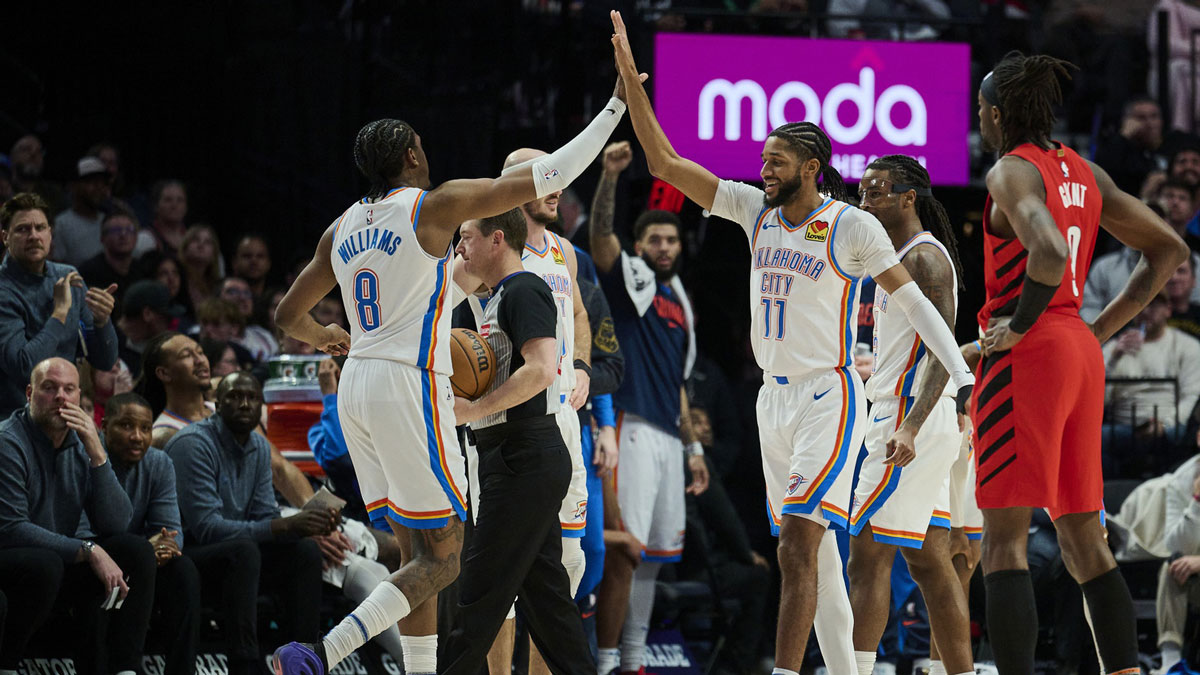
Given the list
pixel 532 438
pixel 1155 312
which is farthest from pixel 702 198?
pixel 1155 312

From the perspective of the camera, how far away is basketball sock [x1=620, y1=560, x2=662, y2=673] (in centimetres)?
786

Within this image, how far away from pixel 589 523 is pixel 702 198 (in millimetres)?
1959

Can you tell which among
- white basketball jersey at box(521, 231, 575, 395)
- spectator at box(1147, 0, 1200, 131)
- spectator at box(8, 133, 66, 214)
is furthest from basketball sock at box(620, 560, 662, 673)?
spectator at box(1147, 0, 1200, 131)

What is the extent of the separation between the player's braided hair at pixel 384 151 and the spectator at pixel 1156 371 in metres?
5.87

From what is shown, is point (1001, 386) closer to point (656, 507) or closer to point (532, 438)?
point (532, 438)

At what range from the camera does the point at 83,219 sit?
993 centimetres

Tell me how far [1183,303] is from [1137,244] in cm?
532

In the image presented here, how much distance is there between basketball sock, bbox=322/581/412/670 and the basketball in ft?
2.58

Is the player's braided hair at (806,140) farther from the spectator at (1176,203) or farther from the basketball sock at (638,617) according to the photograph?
the spectator at (1176,203)

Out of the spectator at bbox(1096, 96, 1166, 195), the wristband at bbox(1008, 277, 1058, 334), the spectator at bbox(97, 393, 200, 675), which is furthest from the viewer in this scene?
the spectator at bbox(1096, 96, 1166, 195)

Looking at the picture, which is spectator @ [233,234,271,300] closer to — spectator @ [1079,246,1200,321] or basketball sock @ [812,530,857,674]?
basketball sock @ [812,530,857,674]

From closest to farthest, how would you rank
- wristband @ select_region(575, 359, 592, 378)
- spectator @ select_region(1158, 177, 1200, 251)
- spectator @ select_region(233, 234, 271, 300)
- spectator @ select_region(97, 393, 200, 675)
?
wristband @ select_region(575, 359, 592, 378) < spectator @ select_region(97, 393, 200, 675) < spectator @ select_region(233, 234, 271, 300) < spectator @ select_region(1158, 177, 1200, 251)

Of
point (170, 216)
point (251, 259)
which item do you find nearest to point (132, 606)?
point (251, 259)

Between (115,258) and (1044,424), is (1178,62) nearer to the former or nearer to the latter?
(1044,424)
